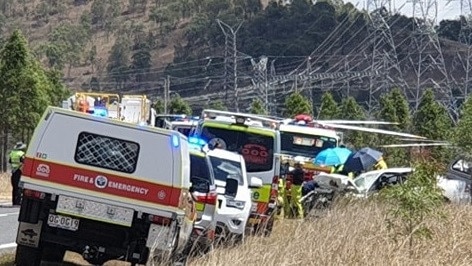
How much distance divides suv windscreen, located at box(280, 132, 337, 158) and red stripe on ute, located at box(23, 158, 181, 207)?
55.7 ft

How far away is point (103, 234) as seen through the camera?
1023 cm

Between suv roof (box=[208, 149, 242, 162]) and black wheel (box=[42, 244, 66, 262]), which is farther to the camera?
suv roof (box=[208, 149, 242, 162])

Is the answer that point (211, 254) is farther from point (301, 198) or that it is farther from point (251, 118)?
point (301, 198)

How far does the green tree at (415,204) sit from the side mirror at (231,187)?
2.78m

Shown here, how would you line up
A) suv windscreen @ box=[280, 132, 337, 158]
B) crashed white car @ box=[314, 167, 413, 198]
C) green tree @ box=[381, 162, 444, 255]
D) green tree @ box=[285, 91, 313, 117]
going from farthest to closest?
green tree @ box=[285, 91, 313, 117] → suv windscreen @ box=[280, 132, 337, 158] → crashed white car @ box=[314, 167, 413, 198] → green tree @ box=[381, 162, 444, 255]

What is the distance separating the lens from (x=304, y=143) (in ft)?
89.2

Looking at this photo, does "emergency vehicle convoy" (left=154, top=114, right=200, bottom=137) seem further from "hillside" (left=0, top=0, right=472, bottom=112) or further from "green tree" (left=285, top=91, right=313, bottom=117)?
"hillside" (left=0, top=0, right=472, bottom=112)

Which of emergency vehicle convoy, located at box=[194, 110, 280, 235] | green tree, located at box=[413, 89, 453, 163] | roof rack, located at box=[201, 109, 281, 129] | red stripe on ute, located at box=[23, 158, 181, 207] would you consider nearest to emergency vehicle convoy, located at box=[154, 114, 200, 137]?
roof rack, located at box=[201, 109, 281, 129]

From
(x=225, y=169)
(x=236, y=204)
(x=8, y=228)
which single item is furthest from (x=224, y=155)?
(x=8, y=228)

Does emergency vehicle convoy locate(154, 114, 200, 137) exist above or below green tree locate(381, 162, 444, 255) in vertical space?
below

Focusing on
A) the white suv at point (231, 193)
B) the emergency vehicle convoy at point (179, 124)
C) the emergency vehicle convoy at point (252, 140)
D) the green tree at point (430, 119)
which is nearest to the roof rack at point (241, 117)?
the emergency vehicle convoy at point (252, 140)

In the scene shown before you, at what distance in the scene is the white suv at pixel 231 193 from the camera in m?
14.0

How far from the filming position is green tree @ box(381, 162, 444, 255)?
1123 cm

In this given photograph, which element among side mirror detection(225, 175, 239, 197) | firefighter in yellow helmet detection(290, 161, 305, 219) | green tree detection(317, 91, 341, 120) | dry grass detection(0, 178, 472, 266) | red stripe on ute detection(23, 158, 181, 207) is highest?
red stripe on ute detection(23, 158, 181, 207)
